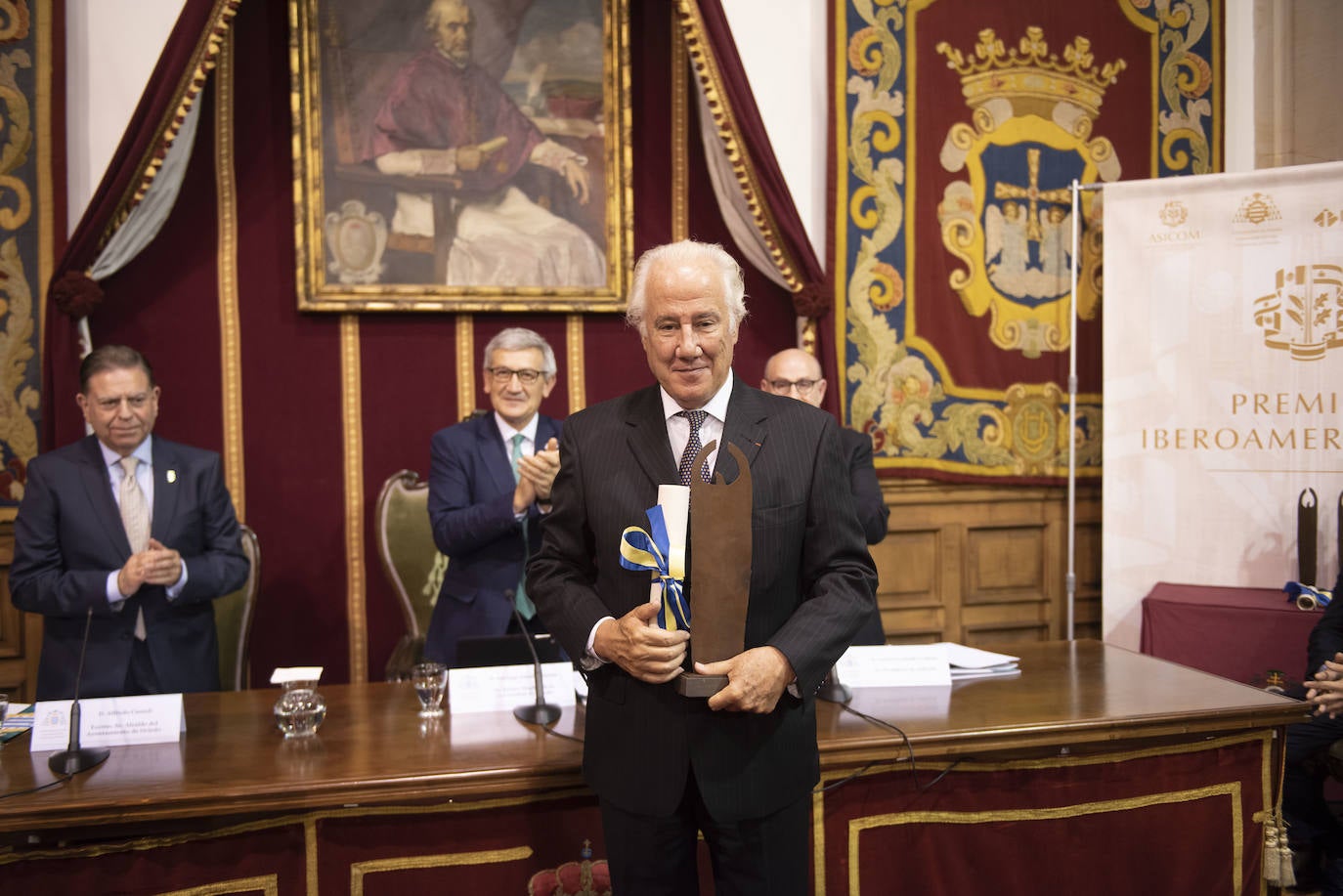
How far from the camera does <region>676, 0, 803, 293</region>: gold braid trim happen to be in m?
3.67

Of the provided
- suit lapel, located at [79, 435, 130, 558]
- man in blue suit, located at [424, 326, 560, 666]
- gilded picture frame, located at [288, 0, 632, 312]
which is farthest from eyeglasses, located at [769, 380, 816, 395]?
suit lapel, located at [79, 435, 130, 558]

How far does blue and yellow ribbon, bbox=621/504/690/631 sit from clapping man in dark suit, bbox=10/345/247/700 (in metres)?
1.49

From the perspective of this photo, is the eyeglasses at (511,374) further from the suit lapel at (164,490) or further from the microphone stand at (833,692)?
the microphone stand at (833,692)

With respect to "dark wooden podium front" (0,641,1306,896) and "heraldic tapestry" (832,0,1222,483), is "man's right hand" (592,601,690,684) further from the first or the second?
"heraldic tapestry" (832,0,1222,483)

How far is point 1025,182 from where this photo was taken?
4.34 m

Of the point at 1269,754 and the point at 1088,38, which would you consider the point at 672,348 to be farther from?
the point at 1088,38

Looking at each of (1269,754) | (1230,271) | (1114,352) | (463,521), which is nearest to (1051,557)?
(1114,352)

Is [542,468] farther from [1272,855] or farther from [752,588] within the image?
[1272,855]

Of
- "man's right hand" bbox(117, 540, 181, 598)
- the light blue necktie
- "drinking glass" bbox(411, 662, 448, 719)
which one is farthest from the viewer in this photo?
the light blue necktie

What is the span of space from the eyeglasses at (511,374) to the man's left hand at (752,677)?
1.60m

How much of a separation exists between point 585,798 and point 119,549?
1.51 meters

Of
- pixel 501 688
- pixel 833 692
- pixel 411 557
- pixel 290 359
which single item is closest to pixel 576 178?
pixel 290 359

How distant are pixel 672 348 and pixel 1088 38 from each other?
3.74 m

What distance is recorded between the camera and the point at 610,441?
1681 millimetres
